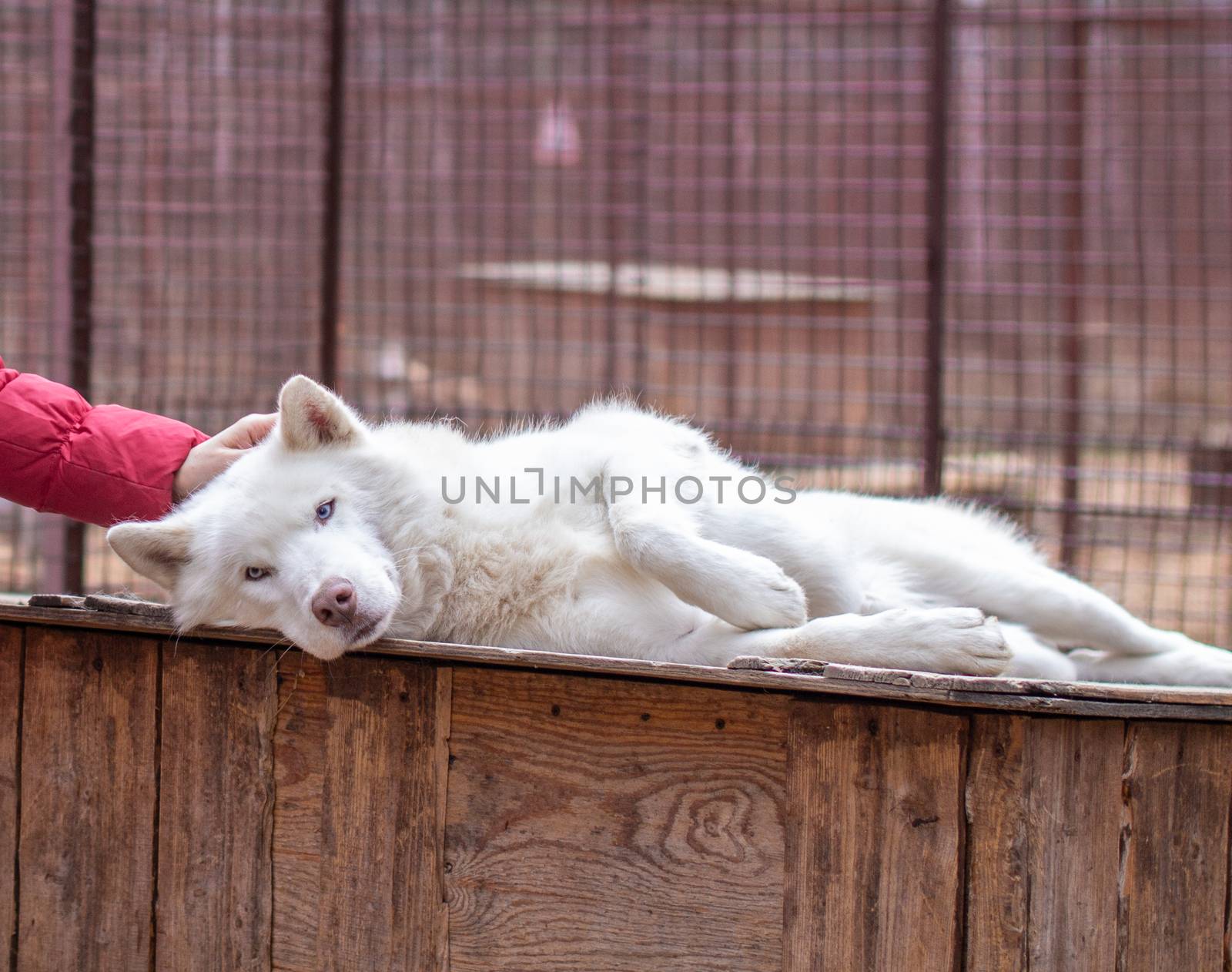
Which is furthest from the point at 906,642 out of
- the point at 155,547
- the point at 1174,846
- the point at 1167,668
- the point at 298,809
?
the point at 155,547

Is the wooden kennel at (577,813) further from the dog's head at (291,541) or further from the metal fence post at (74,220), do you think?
the metal fence post at (74,220)

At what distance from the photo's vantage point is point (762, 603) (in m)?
2.27

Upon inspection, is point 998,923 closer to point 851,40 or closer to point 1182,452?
point 1182,452

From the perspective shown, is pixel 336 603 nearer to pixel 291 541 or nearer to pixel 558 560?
pixel 291 541

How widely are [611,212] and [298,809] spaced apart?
3.49 m

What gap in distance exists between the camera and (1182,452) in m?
A: 5.29

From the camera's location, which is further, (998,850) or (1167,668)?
(1167,668)

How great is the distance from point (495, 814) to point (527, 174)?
4029mm

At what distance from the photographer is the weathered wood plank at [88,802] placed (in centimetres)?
238

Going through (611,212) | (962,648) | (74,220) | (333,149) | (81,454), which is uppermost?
(333,149)

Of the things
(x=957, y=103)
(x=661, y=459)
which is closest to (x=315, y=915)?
(x=661, y=459)

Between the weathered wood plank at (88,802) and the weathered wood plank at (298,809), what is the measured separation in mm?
291

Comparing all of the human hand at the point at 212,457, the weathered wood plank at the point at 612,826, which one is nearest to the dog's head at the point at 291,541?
the human hand at the point at 212,457

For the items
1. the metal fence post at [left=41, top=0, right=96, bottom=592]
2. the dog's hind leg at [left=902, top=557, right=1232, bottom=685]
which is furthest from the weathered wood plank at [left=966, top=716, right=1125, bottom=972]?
the metal fence post at [left=41, top=0, right=96, bottom=592]
